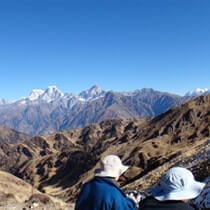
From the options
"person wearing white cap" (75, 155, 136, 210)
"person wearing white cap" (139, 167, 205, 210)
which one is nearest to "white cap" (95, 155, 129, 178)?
"person wearing white cap" (75, 155, 136, 210)

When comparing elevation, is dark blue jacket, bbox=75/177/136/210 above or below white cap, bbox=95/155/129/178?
below

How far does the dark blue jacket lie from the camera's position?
5102 mm

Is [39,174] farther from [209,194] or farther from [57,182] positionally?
[209,194]

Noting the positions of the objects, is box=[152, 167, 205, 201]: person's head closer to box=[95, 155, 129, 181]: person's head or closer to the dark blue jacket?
the dark blue jacket

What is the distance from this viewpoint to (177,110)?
146 metres

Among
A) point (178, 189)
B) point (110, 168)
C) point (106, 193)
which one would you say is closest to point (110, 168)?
point (110, 168)

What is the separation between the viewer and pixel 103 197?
5.16m

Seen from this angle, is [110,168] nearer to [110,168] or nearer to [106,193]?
[110,168]

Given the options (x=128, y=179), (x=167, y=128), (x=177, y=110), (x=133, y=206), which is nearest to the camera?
(x=133, y=206)

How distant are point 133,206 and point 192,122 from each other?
123m

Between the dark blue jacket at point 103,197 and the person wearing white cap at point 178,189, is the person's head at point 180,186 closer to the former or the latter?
the person wearing white cap at point 178,189

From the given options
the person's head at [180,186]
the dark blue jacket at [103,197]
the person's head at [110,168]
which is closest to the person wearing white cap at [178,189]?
the person's head at [180,186]

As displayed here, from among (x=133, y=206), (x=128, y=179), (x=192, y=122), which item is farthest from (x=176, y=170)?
(x=192, y=122)

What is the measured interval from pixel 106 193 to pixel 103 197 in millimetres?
71
